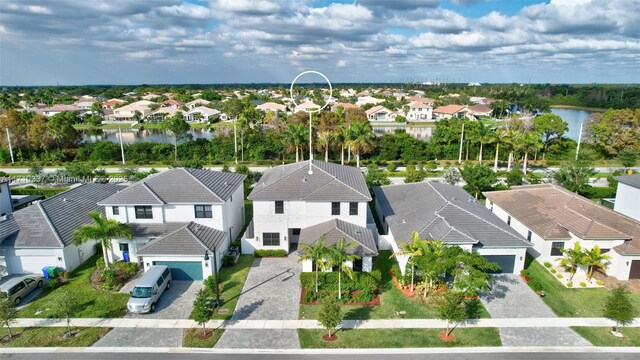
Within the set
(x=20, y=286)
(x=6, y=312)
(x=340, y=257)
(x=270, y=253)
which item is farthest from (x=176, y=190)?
(x=340, y=257)

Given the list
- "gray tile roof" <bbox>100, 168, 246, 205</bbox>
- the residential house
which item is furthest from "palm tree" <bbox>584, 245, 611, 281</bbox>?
the residential house

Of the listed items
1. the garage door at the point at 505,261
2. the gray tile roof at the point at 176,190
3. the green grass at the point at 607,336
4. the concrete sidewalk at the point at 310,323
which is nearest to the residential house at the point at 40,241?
the gray tile roof at the point at 176,190

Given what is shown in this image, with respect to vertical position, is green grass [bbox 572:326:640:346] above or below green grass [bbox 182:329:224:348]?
below

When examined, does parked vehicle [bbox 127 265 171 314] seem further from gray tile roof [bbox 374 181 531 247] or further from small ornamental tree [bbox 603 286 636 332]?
small ornamental tree [bbox 603 286 636 332]

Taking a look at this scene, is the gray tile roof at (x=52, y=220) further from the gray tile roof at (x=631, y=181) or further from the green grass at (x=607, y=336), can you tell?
the gray tile roof at (x=631, y=181)

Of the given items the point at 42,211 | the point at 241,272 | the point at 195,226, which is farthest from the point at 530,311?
the point at 42,211

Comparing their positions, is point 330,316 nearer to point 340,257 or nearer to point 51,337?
point 340,257
